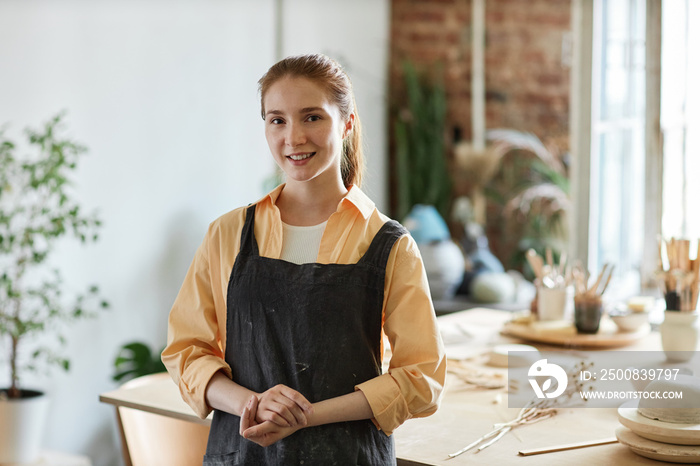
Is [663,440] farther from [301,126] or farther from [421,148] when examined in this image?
[421,148]

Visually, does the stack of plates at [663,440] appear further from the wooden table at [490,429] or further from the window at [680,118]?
the window at [680,118]

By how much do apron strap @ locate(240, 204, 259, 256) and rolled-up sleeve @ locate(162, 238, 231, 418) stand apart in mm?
85

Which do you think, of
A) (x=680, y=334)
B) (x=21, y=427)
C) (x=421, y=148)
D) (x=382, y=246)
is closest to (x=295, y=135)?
(x=382, y=246)

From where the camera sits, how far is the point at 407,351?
4.34 ft

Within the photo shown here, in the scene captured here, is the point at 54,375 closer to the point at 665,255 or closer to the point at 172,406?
the point at 172,406

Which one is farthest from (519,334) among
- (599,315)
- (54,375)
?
(54,375)

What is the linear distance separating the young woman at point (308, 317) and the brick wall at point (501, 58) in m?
3.87

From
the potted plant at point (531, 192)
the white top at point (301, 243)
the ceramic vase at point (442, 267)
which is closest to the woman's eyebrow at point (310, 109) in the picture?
the white top at point (301, 243)

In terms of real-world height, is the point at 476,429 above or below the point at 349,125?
below

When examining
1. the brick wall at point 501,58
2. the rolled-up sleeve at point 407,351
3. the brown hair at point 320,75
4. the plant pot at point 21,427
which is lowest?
the plant pot at point 21,427

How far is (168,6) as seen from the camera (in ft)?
12.5

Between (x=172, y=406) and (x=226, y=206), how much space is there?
105 inches

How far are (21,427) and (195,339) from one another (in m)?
1.87

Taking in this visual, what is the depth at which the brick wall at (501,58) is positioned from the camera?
5.00 meters
